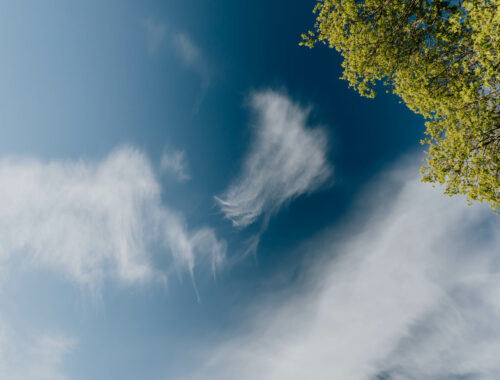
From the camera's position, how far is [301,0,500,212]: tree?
42.0 feet

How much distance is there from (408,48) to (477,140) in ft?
25.7

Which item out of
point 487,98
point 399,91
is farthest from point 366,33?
point 487,98

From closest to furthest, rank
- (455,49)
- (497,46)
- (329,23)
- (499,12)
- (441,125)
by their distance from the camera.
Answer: (499,12) → (497,46) → (455,49) → (441,125) → (329,23)

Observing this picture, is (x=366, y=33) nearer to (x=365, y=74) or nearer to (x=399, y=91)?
(x=365, y=74)

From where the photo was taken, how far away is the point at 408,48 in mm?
16062

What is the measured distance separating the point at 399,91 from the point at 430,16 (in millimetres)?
4605

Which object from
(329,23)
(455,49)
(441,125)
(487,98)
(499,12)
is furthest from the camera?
(329,23)

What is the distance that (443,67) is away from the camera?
14.8 meters

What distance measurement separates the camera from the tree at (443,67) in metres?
12.8

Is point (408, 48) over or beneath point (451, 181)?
over

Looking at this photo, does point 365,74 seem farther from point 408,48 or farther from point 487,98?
point 487,98

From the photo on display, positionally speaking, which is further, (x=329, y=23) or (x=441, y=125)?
(x=329, y=23)

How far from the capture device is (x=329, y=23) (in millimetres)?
17156

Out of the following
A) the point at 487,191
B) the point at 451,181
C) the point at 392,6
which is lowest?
the point at 487,191
